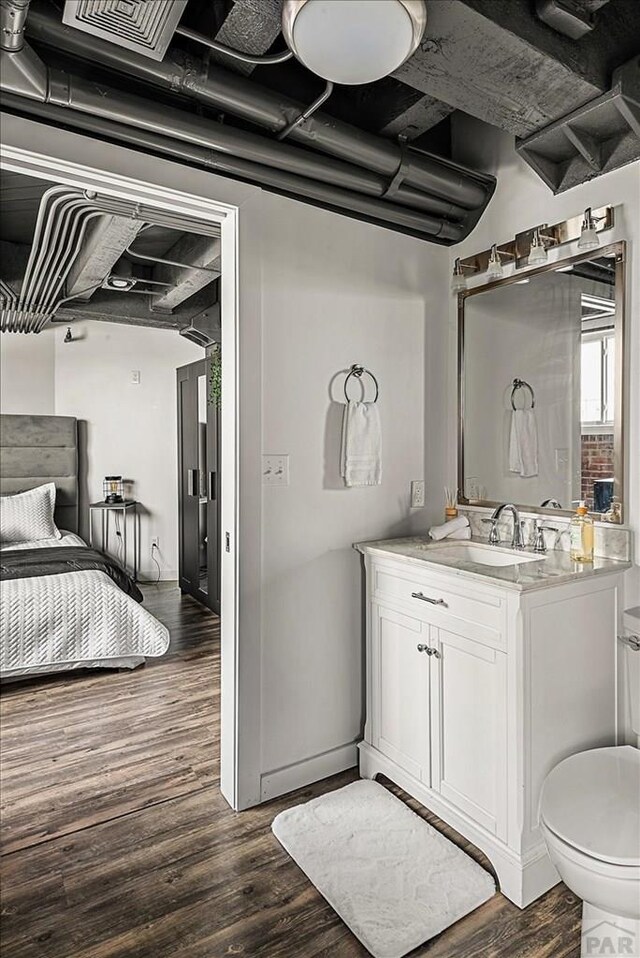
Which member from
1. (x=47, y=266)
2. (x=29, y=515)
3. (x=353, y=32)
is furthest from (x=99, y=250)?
(x=353, y=32)

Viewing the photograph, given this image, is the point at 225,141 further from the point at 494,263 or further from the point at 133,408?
the point at 133,408

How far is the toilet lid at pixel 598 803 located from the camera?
1.34m

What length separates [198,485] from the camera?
4641 mm

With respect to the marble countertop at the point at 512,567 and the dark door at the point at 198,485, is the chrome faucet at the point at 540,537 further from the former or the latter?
the dark door at the point at 198,485

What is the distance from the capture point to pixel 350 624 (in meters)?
2.36

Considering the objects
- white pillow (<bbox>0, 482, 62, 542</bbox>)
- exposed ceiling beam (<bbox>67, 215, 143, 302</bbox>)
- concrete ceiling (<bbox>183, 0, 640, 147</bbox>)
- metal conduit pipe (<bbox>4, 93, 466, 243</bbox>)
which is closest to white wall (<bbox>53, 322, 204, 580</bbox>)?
exposed ceiling beam (<bbox>67, 215, 143, 302</bbox>)

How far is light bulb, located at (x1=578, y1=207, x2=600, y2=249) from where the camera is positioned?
1914 mm

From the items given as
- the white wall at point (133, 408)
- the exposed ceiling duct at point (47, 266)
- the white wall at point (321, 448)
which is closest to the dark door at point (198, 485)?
the white wall at point (133, 408)

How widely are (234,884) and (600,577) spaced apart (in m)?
1.50

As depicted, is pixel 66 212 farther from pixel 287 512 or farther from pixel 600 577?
pixel 600 577

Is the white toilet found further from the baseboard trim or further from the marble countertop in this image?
the baseboard trim

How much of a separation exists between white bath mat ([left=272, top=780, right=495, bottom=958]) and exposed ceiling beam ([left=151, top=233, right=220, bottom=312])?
108 inches

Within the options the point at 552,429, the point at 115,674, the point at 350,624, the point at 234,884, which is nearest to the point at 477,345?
the point at 552,429

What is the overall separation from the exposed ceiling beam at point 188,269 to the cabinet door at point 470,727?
243 centimetres
